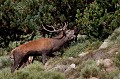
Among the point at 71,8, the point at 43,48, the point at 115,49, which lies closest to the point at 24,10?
the point at 71,8

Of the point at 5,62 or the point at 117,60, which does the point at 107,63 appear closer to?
the point at 117,60

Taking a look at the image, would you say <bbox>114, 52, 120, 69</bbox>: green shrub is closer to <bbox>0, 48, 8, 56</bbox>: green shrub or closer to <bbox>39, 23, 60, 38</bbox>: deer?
<bbox>39, 23, 60, 38</bbox>: deer

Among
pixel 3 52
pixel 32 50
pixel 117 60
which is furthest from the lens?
pixel 3 52

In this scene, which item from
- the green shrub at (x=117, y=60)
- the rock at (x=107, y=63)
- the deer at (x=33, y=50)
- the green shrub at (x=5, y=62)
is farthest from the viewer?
the green shrub at (x=5, y=62)

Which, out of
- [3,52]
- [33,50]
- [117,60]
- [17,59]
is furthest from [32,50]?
[117,60]

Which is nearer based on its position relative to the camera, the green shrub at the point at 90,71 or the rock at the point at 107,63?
the green shrub at the point at 90,71

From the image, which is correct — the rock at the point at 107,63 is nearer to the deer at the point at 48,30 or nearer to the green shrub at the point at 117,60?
the green shrub at the point at 117,60

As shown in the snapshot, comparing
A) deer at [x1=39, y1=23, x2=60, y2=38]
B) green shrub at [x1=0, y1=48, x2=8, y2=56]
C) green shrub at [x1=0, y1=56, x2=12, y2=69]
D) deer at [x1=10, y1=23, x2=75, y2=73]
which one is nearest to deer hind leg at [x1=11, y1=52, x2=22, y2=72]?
deer at [x1=10, y1=23, x2=75, y2=73]

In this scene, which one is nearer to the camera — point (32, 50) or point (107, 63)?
point (107, 63)

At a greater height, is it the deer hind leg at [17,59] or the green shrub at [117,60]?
the green shrub at [117,60]

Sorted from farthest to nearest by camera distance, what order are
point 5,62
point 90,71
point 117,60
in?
point 5,62 → point 117,60 → point 90,71

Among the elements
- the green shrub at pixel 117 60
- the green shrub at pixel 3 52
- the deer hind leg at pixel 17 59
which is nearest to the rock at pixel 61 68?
the green shrub at pixel 117 60

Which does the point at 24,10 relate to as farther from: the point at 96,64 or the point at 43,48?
the point at 96,64

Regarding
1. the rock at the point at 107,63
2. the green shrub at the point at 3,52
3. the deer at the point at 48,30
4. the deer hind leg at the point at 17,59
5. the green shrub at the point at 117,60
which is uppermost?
the green shrub at the point at 117,60
